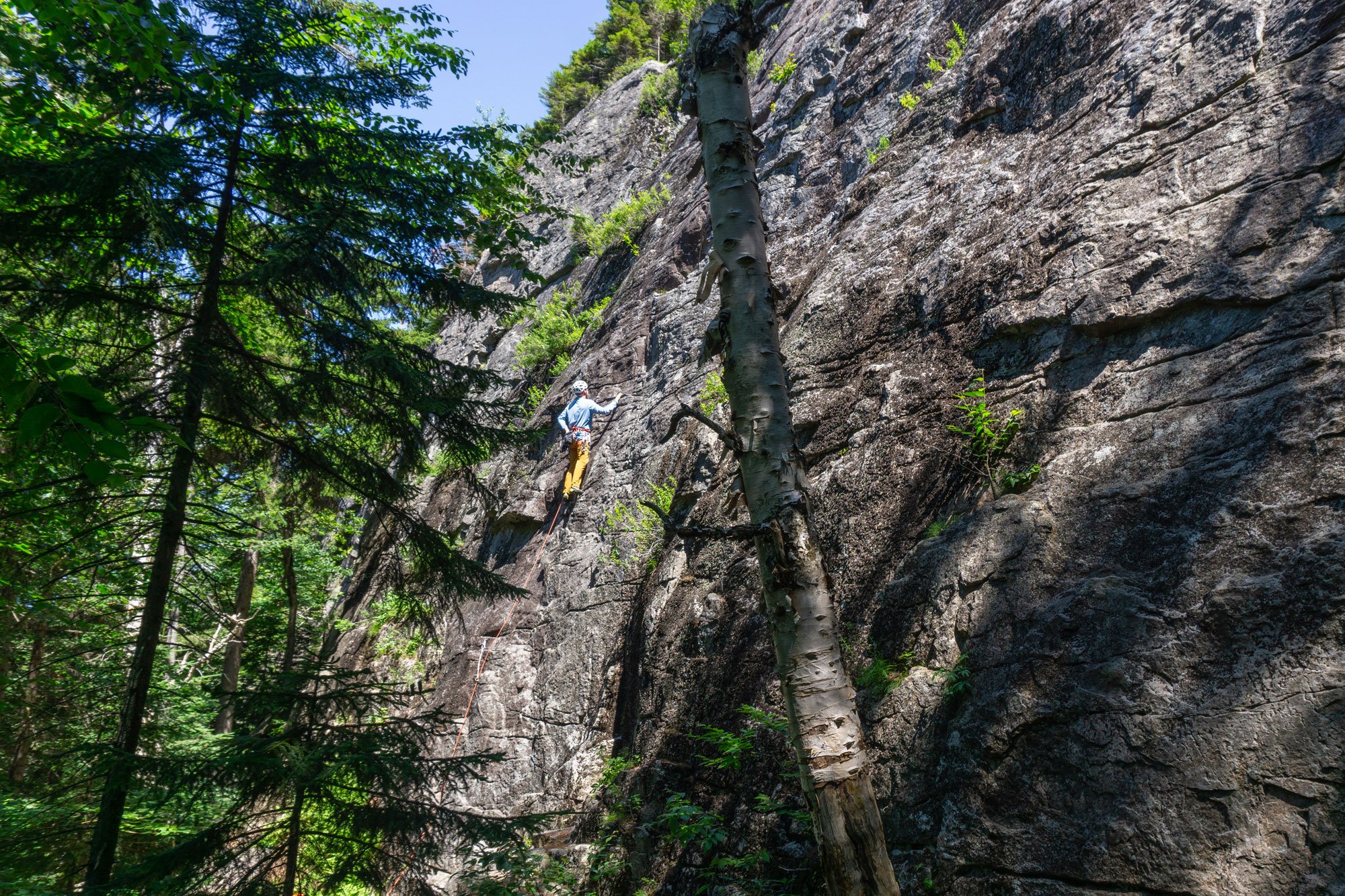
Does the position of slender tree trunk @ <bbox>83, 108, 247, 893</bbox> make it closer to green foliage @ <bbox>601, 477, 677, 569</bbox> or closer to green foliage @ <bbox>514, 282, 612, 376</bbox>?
green foliage @ <bbox>601, 477, 677, 569</bbox>

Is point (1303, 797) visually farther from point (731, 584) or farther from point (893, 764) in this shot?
point (731, 584)

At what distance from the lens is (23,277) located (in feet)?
17.0

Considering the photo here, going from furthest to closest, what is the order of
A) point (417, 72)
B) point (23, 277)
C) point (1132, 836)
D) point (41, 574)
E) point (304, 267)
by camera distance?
point (41, 574) < point (417, 72) < point (304, 267) < point (23, 277) < point (1132, 836)

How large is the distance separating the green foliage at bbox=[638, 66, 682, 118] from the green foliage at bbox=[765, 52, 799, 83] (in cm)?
766

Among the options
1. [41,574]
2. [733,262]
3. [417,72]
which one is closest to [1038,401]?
[733,262]

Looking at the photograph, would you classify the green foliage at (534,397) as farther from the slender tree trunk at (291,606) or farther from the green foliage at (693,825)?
the green foliage at (693,825)

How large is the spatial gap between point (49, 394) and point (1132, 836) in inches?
157

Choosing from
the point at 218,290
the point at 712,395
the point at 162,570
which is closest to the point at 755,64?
the point at 712,395

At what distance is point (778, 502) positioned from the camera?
3.19 m

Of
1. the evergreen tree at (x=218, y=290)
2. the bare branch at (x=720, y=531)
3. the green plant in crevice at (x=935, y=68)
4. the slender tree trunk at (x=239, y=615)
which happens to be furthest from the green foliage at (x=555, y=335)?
the bare branch at (x=720, y=531)

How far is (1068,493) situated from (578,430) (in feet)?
24.0

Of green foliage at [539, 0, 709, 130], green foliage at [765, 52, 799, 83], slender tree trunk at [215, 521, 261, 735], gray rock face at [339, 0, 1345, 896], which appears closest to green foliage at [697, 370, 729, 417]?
gray rock face at [339, 0, 1345, 896]

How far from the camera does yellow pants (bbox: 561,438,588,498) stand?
10.2 m

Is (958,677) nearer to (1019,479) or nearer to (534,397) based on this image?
(1019,479)
